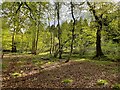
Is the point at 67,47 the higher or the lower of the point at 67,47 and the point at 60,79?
the higher

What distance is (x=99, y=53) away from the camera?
35.9ft

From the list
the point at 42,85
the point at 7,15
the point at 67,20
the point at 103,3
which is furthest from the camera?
the point at 67,20

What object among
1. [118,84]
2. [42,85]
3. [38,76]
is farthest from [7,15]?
[118,84]

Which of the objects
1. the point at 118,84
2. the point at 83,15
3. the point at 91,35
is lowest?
the point at 118,84

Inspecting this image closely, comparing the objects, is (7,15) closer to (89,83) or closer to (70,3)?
(70,3)

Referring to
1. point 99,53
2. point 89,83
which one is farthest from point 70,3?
point 89,83

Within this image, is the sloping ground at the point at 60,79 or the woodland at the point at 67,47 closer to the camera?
the sloping ground at the point at 60,79

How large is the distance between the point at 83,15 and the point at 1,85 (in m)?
6.23

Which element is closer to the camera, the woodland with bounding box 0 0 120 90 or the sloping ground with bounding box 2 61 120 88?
the sloping ground with bounding box 2 61 120 88

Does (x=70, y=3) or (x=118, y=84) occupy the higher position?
(x=70, y=3)

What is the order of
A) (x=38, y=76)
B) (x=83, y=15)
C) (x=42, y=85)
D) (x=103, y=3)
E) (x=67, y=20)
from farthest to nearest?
(x=67, y=20), (x=83, y=15), (x=103, y=3), (x=38, y=76), (x=42, y=85)

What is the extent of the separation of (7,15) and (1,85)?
9.90 ft

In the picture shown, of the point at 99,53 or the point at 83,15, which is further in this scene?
the point at 99,53

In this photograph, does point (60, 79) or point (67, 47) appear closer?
point (60, 79)
